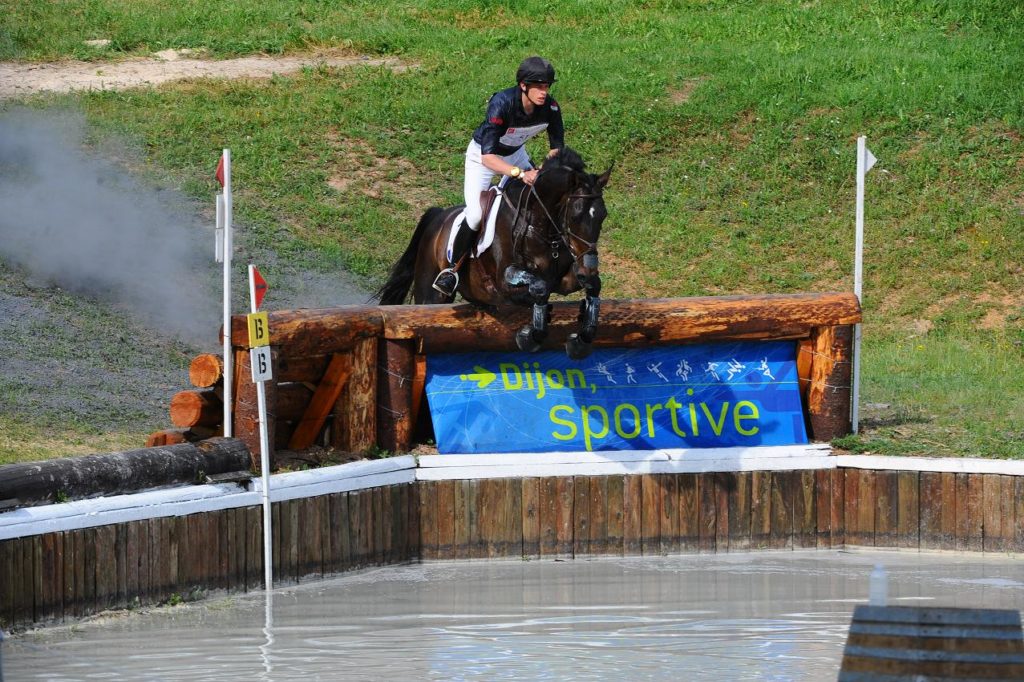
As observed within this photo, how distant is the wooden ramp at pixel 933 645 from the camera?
477cm

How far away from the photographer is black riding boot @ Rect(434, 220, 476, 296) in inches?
421

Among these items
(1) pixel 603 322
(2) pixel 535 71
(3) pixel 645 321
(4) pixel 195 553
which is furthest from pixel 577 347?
(4) pixel 195 553

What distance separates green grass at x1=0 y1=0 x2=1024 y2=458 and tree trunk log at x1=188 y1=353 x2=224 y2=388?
630cm

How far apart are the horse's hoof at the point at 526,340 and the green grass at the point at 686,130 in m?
4.38

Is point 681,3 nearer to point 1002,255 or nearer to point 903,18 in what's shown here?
point 903,18

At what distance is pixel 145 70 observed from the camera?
22375mm

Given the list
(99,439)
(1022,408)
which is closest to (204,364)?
(99,439)

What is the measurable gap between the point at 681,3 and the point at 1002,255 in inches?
383

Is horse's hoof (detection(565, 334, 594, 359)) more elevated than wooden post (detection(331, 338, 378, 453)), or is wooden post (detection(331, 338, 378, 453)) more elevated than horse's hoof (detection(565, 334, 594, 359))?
horse's hoof (detection(565, 334, 594, 359))

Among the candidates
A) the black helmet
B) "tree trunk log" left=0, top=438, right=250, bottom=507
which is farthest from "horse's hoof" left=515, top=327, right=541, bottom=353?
"tree trunk log" left=0, top=438, right=250, bottom=507

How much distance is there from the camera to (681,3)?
83.7 feet

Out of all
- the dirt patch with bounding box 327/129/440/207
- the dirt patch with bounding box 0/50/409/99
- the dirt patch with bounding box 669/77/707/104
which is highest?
the dirt patch with bounding box 0/50/409/99

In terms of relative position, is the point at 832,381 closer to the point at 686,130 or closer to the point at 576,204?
the point at 576,204

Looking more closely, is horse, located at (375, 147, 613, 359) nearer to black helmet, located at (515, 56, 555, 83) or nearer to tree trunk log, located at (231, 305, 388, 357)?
black helmet, located at (515, 56, 555, 83)
